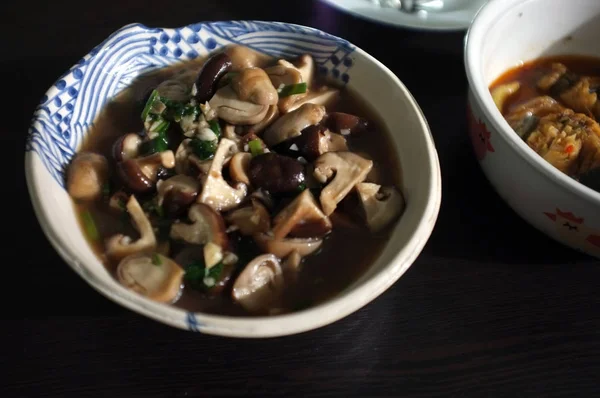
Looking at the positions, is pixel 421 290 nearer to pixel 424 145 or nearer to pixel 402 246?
pixel 402 246

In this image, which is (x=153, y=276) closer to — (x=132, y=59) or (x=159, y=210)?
(x=159, y=210)

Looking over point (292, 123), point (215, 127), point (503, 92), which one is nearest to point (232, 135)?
point (215, 127)

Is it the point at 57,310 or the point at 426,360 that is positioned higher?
the point at 57,310

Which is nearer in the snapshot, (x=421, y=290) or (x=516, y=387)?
(x=516, y=387)

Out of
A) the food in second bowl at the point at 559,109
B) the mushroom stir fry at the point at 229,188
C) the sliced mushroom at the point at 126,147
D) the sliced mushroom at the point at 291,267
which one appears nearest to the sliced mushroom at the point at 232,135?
the mushroom stir fry at the point at 229,188

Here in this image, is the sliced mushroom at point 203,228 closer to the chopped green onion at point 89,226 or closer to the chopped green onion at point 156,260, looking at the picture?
the chopped green onion at point 156,260

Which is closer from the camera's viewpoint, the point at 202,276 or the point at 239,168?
the point at 202,276

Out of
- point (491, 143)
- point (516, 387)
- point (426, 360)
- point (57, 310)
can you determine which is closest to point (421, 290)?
point (426, 360)
